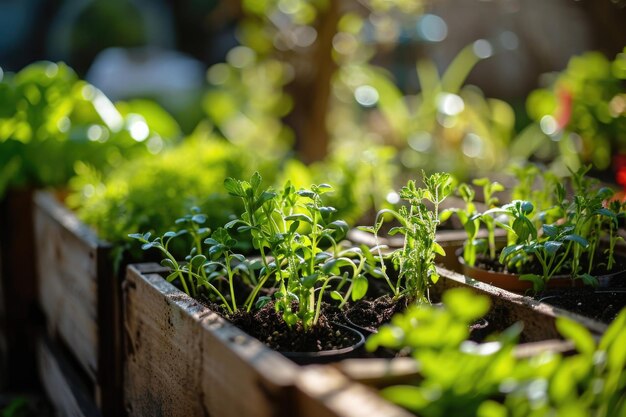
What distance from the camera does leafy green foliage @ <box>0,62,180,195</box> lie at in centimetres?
223

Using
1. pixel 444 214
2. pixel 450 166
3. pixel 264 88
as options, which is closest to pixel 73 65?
pixel 264 88

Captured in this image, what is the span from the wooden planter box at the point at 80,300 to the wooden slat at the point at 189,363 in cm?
13

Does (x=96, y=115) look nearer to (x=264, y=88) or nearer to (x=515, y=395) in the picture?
(x=264, y=88)

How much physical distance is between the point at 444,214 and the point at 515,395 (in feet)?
2.19

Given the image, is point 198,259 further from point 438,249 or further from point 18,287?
point 18,287

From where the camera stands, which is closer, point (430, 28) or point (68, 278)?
point (68, 278)

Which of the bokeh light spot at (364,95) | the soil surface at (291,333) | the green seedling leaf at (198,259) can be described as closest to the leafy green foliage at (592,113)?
the bokeh light spot at (364,95)

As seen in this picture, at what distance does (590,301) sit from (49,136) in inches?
69.5

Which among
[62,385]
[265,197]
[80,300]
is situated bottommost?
[62,385]

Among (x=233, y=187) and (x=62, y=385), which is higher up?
(x=233, y=187)

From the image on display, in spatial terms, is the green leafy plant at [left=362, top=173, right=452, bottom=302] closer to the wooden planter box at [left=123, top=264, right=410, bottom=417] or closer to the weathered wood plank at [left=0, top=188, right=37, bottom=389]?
the wooden planter box at [left=123, top=264, right=410, bottom=417]

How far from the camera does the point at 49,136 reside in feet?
7.44

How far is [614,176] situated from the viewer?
7.26 feet

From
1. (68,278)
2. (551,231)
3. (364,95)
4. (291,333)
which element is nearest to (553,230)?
(551,231)
